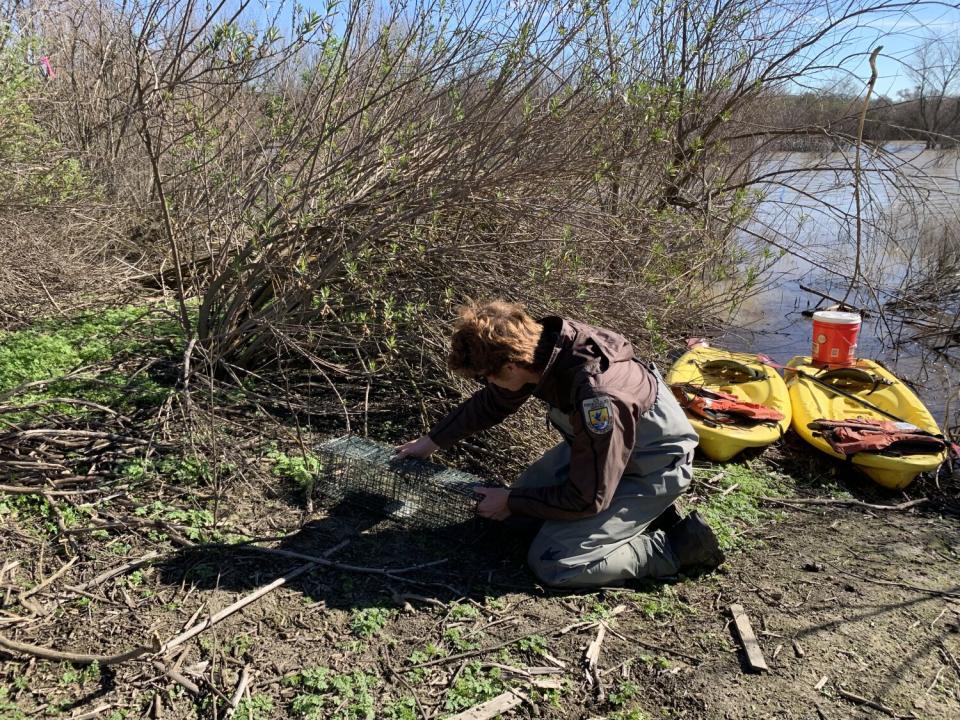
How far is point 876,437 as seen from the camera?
5309mm

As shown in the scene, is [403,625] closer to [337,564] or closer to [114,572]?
[337,564]

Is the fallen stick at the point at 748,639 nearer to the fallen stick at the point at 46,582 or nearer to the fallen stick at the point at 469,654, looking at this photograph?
the fallen stick at the point at 469,654

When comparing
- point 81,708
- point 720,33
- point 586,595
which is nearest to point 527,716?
point 586,595

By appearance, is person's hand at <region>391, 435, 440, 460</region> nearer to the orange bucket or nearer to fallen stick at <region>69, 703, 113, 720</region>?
fallen stick at <region>69, 703, 113, 720</region>

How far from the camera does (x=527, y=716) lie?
8.85 ft

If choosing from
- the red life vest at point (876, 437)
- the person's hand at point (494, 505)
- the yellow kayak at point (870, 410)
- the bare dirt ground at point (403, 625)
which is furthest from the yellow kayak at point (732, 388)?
the person's hand at point (494, 505)

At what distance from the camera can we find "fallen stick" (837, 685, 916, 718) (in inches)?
111

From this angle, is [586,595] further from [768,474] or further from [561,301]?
[768,474]

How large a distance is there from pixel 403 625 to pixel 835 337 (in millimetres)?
5331

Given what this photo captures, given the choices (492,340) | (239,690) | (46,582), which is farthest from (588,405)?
(46,582)

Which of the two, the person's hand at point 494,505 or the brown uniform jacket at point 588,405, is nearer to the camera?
the brown uniform jacket at point 588,405

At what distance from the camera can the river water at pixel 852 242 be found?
600cm

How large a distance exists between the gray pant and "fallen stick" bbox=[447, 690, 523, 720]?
0.67 meters

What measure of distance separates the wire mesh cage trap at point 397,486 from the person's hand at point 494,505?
0.09m
